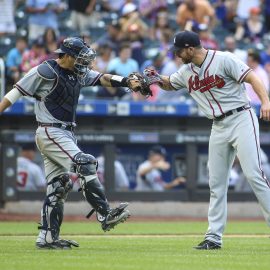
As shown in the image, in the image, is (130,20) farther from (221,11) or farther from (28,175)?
(28,175)

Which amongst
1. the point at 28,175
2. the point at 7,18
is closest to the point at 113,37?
the point at 7,18

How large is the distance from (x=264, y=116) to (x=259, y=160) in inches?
18.2

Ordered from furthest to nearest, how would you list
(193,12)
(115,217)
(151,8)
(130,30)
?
(151,8), (193,12), (130,30), (115,217)

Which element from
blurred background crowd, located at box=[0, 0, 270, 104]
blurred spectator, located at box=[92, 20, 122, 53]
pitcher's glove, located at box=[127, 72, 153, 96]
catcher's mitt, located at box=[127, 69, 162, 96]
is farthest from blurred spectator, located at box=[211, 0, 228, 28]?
pitcher's glove, located at box=[127, 72, 153, 96]

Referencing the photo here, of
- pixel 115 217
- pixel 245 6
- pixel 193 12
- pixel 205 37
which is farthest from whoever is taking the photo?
pixel 245 6

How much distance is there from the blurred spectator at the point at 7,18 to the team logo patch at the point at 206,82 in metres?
8.37

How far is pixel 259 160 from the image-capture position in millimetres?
7766

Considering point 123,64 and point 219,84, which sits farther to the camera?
point 123,64

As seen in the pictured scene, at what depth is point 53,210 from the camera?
7945 millimetres

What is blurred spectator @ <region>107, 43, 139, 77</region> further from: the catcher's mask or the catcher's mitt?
the catcher's mask

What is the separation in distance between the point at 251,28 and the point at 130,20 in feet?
9.01

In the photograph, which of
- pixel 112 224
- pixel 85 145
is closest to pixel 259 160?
pixel 112 224

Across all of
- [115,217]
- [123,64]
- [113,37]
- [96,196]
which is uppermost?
[113,37]

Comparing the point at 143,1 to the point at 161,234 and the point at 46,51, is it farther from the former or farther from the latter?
the point at 161,234
